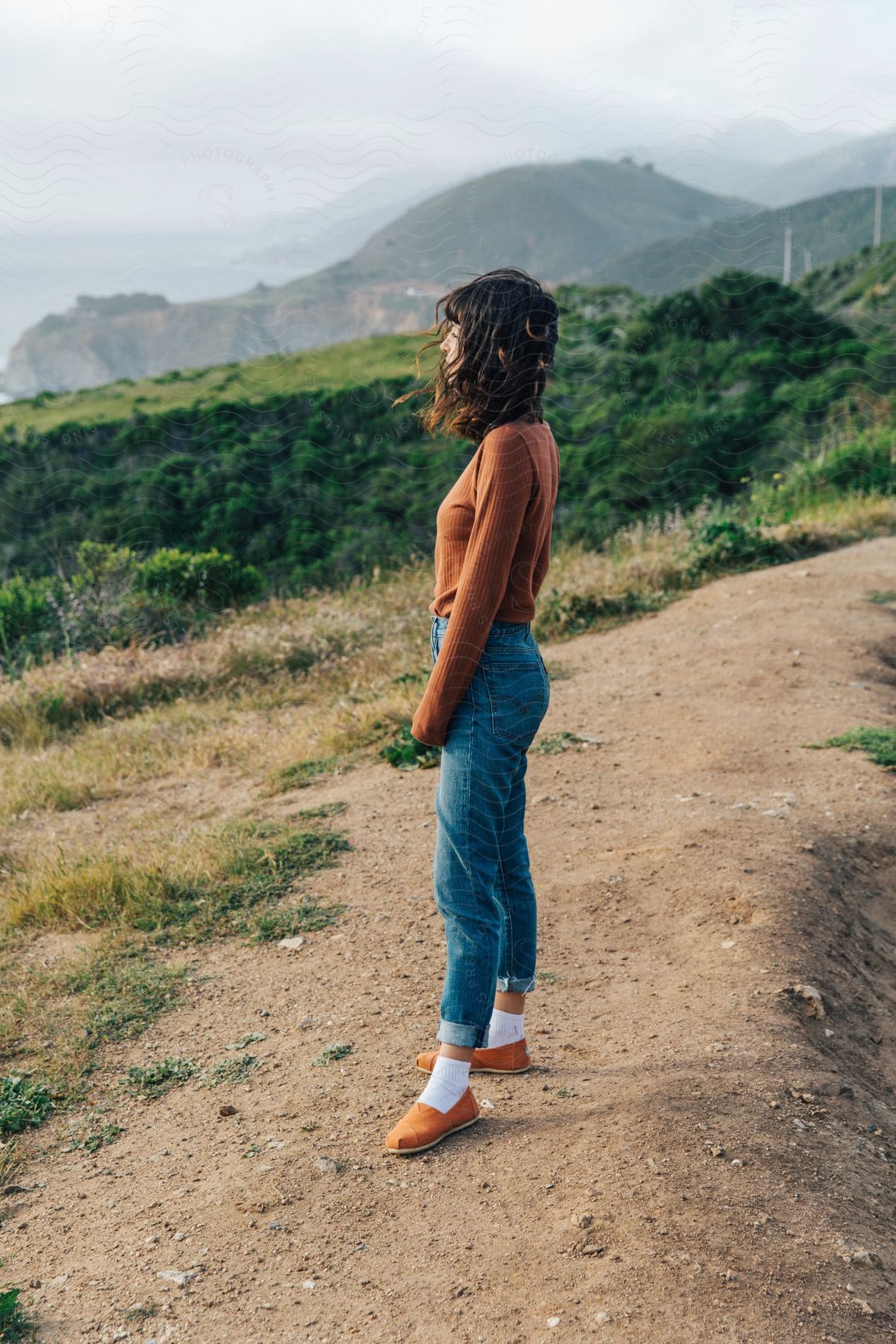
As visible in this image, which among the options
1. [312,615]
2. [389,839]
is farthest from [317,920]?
[312,615]

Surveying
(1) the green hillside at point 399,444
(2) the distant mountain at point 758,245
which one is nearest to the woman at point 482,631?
(1) the green hillside at point 399,444

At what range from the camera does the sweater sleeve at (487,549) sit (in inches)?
88.2

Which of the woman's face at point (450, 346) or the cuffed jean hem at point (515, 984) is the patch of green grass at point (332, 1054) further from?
the woman's face at point (450, 346)

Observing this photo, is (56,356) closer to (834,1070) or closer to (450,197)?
(450,197)

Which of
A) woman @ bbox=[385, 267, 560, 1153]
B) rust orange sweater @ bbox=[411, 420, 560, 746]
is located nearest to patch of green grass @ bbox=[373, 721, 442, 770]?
woman @ bbox=[385, 267, 560, 1153]

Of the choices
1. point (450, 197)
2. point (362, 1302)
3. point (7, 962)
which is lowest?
point (7, 962)

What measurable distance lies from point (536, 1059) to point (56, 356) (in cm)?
4791

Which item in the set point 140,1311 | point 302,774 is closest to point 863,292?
point 302,774

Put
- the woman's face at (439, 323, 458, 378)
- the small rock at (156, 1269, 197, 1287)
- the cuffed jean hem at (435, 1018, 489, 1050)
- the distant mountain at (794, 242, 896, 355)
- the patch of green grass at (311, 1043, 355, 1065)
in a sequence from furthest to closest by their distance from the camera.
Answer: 1. the distant mountain at (794, 242, 896, 355)
2. the patch of green grass at (311, 1043, 355, 1065)
3. the cuffed jean hem at (435, 1018, 489, 1050)
4. the woman's face at (439, 323, 458, 378)
5. the small rock at (156, 1269, 197, 1287)

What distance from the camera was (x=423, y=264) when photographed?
9.70m

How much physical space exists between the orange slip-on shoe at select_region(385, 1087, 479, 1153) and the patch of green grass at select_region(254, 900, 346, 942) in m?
1.40

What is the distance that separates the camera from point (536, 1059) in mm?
2895

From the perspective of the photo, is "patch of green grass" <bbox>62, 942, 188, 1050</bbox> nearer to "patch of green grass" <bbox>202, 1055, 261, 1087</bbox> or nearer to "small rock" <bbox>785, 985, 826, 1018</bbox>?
"patch of green grass" <bbox>202, 1055, 261, 1087</bbox>

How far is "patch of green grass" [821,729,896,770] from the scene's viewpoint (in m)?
4.70
